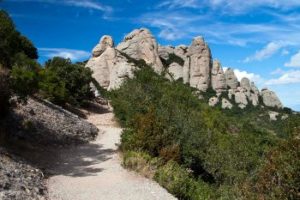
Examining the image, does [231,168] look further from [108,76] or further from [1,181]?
[108,76]

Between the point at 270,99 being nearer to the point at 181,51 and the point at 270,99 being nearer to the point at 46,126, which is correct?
the point at 181,51

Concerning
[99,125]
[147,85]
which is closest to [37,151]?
[99,125]

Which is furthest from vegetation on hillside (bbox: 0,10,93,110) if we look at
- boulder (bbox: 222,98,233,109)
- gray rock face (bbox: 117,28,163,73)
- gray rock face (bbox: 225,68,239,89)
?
gray rock face (bbox: 225,68,239,89)

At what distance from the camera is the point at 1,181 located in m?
13.1

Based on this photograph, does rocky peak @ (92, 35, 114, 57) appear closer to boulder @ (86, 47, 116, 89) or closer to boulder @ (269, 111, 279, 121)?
boulder @ (86, 47, 116, 89)

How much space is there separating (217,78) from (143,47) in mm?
23842

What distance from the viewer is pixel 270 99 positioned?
10862cm

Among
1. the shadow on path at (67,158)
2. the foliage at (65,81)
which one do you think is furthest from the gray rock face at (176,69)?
the shadow on path at (67,158)

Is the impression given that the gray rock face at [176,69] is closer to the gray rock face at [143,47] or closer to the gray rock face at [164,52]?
the gray rock face at [164,52]

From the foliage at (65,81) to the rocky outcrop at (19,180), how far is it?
21.9 metres

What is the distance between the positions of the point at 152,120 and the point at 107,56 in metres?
60.9

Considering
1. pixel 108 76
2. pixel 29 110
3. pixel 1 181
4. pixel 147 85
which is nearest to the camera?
pixel 1 181

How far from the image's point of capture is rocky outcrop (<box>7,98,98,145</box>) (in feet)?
73.7

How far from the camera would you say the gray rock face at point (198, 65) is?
10506 cm
